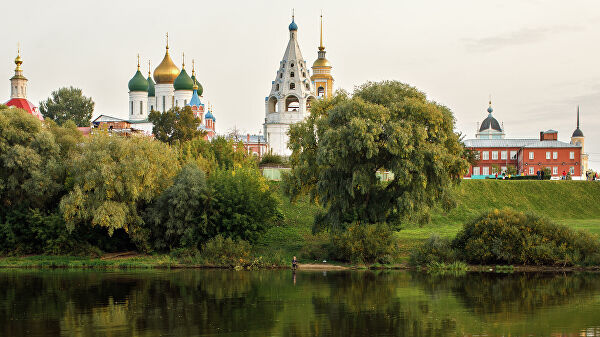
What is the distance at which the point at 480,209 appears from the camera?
4991 cm

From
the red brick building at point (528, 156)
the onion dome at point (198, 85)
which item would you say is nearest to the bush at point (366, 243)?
the red brick building at point (528, 156)

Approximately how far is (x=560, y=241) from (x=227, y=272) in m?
15.7

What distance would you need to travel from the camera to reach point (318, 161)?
115ft

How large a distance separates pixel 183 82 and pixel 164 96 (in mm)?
5660

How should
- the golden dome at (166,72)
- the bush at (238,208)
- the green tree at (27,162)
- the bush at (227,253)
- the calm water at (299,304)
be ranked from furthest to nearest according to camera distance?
the golden dome at (166,72)
the green tree at (27,162)
the bush at (238,208)
the bush at (227,253)
the calm water at (299,304)

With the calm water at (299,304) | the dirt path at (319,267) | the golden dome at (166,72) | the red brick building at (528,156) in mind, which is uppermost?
the golden dome at (166,72)

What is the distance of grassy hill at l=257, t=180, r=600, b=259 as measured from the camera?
41.7 m

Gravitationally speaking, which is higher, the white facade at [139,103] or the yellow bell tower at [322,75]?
the yellow bell tower at [322,75]

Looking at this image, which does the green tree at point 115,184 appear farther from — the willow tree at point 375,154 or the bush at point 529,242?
the bush at point 529,242

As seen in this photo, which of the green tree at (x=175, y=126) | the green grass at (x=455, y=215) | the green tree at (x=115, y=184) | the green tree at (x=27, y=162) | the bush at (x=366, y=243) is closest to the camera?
the bush at (x=366, y=243)

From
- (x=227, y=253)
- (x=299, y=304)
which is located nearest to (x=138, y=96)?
(x=227, y=253)

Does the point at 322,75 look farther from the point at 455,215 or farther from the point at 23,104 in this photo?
the point at 455,215

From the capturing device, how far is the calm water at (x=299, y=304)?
20.5m

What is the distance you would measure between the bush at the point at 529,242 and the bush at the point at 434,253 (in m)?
1.01
